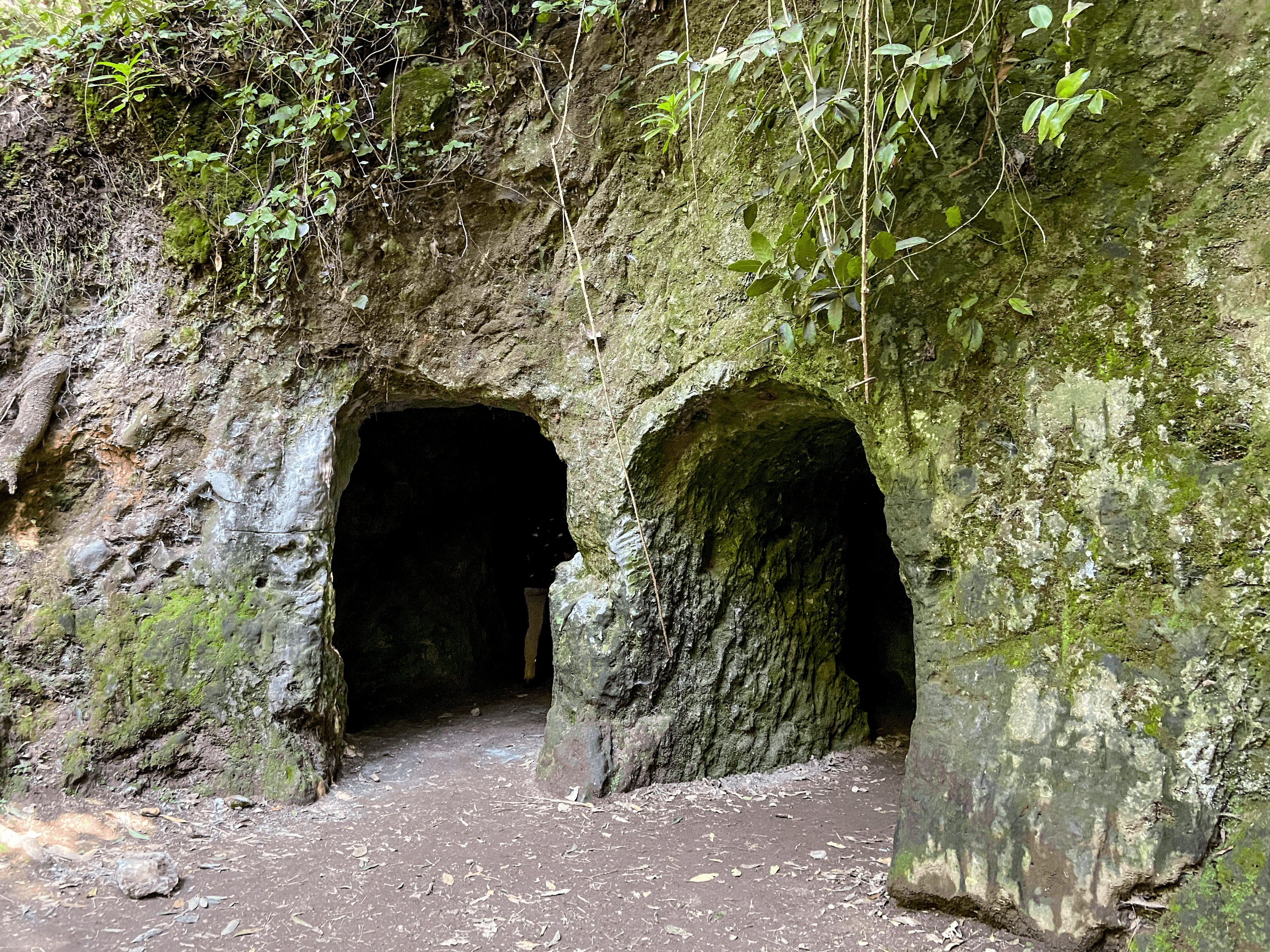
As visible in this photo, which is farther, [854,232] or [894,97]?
[854,232]

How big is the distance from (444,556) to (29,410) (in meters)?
3.26

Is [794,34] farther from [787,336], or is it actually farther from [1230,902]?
[1230,902]

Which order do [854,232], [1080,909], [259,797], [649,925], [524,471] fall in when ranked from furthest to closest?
1. [524,471]
2. [259,797]
3. [649,925]
4. [854,232]
5. [1080,909]

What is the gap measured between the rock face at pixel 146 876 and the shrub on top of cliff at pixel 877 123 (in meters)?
3.03

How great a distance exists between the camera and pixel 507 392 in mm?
4098

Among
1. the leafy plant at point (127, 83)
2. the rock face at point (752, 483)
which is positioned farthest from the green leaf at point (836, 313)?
the leafy plant at point (127, 83)

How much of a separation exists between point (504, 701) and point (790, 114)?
4.64 metres

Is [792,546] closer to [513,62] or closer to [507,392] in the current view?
[507,392]

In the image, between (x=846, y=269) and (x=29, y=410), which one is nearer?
(x=846, y=269)

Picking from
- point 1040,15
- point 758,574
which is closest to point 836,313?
point 1040,15

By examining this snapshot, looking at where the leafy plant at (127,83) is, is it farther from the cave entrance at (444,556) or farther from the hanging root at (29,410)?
the cave entrance at (444,556)

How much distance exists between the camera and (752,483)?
162 inches

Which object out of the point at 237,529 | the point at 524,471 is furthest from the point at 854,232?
the point at 524,471

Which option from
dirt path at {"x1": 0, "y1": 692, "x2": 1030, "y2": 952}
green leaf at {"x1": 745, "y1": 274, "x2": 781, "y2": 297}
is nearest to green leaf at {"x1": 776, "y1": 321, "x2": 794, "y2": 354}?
green leaf at {"x1": 745, "y1": 274, "x2": 781, "y2": 297}
